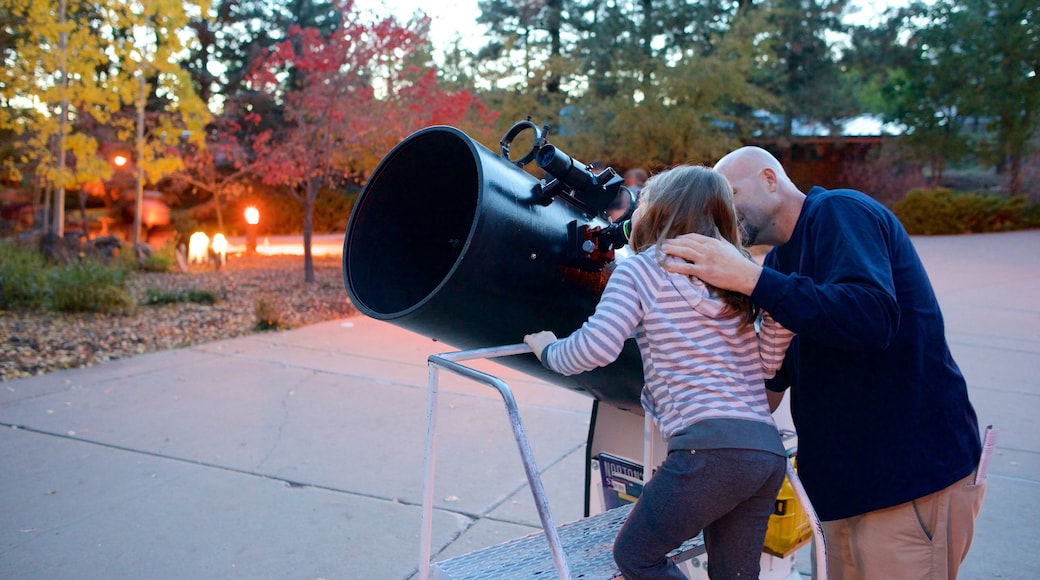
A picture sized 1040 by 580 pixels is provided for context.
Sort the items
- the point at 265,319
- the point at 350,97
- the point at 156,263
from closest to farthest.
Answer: the point at 265,319 → the point at 350,97 → the point at 156,263

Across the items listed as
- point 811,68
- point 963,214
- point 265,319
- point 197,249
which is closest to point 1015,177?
point 963,214

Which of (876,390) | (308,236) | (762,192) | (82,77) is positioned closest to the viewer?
(876,390)

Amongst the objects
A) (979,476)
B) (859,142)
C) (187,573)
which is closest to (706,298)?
(979,476)

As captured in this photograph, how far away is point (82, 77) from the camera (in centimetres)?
1005

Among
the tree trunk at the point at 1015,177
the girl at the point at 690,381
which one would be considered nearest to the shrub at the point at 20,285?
the girl at the point at 690,381

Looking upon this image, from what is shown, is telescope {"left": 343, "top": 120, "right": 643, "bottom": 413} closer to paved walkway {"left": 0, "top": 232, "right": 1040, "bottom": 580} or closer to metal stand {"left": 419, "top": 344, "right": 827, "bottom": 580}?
metal stand {"left": 419, "top": 344, "right": 827, "bottom": 580}

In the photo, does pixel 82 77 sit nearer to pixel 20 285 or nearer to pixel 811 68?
pixel 20 285

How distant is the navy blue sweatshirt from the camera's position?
182cm

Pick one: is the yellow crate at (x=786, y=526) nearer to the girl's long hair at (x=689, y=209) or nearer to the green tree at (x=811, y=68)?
the girl's long hair at (x=689, y=209)

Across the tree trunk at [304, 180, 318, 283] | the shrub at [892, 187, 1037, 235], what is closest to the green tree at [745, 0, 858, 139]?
the shrub at [892, 187, 1037, 235]

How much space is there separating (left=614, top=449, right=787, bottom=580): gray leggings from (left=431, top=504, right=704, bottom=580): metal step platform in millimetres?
120

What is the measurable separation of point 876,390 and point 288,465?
3015 mm

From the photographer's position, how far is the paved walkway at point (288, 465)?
3.15 meters

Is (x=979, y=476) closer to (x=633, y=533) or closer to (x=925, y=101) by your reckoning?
(x=633, y=533)
